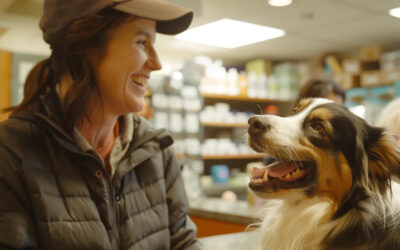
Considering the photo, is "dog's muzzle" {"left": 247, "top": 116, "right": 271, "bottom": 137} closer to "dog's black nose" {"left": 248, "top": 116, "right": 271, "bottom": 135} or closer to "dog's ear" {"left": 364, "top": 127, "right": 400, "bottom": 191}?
"dog's black nose" {"left": 248, "top": 116, "right": 271, "bottom": 135}

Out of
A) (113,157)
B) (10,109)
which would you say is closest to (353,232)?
(113,157)

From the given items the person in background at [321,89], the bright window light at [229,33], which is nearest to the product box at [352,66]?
the bright window light at [229,33]

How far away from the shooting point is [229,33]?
5.37 metres

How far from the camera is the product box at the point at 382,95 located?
555 centimetres

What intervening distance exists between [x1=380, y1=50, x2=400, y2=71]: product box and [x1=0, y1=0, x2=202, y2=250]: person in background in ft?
15.7

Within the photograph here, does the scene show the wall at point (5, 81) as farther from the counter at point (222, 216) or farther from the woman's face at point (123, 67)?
the woman's face at point (123, 67)

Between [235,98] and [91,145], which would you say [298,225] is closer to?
[91,145]

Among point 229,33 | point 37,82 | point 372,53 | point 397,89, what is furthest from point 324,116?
point 372,53

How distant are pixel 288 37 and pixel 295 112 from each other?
4.42 meters

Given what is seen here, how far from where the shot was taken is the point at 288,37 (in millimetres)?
5699

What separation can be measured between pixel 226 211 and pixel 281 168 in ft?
5.13

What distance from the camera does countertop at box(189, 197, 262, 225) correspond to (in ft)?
8.66

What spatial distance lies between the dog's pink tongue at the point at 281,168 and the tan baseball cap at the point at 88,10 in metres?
0.58

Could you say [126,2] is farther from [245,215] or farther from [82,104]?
[245,215]
